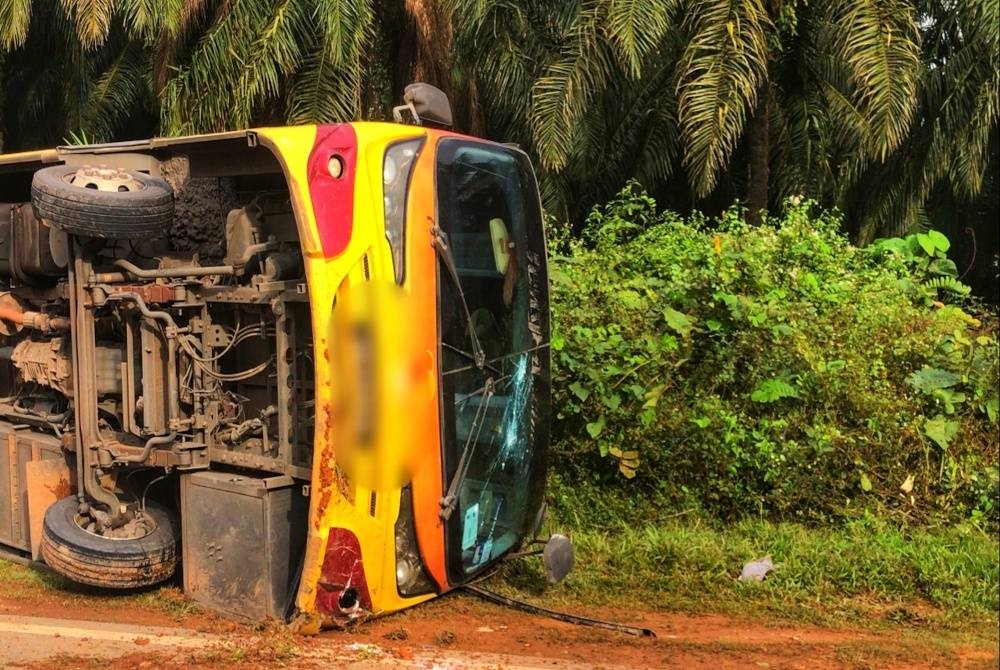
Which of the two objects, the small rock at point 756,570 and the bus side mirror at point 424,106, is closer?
the bus side mirror at point 424,106

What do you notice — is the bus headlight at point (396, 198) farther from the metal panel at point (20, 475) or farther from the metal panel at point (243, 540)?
the metal panel at point (20, 475)

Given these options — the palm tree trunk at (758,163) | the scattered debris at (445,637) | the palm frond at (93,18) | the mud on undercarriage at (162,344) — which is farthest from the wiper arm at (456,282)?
the palm frond at (93,18)

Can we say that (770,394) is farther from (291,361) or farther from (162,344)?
(162,344)

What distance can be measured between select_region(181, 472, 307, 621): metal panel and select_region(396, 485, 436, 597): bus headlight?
0.49 metres

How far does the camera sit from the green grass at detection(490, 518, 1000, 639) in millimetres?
5336

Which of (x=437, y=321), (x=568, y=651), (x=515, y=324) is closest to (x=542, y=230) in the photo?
(x=515, y=324)

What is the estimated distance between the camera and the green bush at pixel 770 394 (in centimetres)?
637

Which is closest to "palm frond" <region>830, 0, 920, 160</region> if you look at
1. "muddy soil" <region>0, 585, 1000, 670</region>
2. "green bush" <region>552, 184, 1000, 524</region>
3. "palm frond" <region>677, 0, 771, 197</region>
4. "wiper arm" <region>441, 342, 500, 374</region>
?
"palm frond" <region>677, 0, 771, 197</region>

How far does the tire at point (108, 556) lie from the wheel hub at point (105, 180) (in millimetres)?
1734

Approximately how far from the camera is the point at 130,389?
5.41 metres

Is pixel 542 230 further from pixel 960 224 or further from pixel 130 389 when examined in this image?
pixel 960 224

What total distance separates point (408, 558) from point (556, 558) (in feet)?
2.75

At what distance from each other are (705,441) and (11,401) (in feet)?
14.2

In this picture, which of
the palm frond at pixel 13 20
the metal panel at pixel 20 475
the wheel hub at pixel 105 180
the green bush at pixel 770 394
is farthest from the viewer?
the palm frond at pixel 13 20
